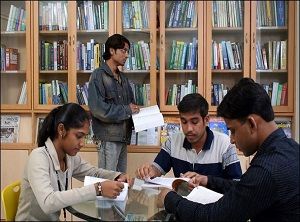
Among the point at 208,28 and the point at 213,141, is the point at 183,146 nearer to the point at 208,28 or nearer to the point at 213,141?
the point at 213,141

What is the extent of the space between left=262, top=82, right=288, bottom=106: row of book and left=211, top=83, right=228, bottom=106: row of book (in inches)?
14.1

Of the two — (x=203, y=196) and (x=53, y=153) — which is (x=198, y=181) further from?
(x=53, y=153)

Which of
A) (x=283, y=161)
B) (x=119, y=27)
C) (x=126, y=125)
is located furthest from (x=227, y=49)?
(x=283, y=161)

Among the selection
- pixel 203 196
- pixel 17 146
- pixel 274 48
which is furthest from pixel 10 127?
pixel 203 196

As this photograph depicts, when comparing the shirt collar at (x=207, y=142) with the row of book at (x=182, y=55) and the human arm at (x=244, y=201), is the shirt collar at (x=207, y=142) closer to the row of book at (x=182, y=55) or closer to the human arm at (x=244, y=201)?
the human arm at (x=244, y=201)

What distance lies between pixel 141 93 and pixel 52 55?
35.6 inches

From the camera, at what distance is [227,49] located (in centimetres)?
369

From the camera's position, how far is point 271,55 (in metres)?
3.65

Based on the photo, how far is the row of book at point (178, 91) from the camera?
3.65 metres

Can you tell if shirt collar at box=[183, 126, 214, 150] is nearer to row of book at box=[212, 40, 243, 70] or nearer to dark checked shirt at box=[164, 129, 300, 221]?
dark checked shirt at box=[164, 129, 300, 221]

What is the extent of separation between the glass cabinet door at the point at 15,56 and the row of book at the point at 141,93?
0.97m

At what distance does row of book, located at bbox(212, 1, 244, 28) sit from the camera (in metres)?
3.65

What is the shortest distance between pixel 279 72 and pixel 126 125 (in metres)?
1.50

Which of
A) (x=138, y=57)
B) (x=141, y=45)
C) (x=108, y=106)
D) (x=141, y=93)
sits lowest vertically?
(x=108, y=106)
